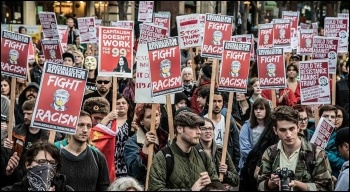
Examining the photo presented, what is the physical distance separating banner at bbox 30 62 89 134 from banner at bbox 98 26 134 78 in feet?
8.10

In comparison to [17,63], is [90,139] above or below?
below

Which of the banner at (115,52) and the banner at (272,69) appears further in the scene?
the banner at (272,69)

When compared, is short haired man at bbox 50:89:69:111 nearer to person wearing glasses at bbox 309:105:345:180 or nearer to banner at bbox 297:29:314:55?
person wearing glasses at bbox 309:105:345:180

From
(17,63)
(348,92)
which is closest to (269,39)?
(348,92)

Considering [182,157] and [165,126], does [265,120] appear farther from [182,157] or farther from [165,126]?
[182,157]

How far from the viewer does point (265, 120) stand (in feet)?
33.3

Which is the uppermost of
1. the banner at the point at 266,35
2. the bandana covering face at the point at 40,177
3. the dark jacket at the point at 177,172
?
the banner at the point at 266,35

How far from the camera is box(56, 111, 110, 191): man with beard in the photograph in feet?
23.9

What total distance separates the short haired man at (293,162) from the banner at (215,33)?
536 centimetres

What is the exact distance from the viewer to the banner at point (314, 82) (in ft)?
39.0

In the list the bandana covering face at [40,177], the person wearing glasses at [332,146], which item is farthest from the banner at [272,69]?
the bandana covering face at [40,177]

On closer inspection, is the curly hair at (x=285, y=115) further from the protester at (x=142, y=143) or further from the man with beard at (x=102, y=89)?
the man with beard at (x=102, y=89)

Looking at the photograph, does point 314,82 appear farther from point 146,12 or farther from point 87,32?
point 146,12

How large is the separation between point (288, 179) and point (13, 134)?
3457 millimetres
